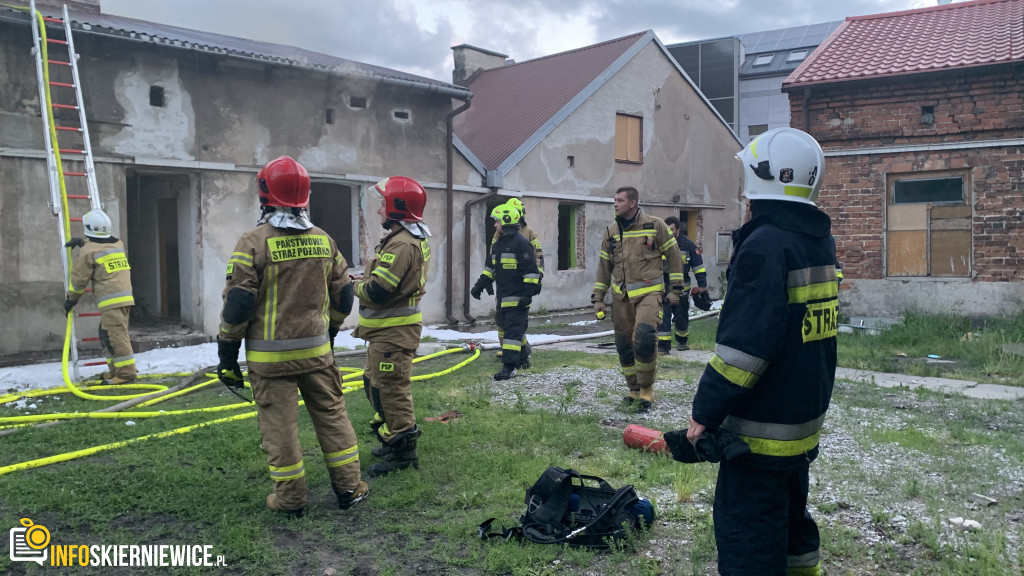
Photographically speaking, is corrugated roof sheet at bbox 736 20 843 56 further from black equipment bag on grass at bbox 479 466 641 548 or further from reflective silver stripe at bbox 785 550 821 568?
reflective silver stripe at bbox 785 550 821 568

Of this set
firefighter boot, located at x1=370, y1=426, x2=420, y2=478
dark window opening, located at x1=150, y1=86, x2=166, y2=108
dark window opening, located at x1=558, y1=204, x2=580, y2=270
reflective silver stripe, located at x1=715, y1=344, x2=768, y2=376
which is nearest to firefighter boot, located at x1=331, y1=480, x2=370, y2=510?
firefighter boot, located at x1=370, y1=426, x2=420, y2=478

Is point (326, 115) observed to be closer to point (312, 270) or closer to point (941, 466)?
point (312, 270)

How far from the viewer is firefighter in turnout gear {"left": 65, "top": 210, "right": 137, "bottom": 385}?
803 cm

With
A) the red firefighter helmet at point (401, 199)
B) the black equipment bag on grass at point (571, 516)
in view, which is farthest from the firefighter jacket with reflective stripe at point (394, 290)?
the black equipment bag on grass at point (571, 516)

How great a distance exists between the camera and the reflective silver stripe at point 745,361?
8.14 ft

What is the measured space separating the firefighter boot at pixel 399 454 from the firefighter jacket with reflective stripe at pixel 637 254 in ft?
8.77

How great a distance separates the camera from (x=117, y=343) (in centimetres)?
802

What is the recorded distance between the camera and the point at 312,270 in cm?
416

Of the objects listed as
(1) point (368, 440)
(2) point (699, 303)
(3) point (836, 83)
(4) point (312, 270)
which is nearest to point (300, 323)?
(4) point (312, 270)

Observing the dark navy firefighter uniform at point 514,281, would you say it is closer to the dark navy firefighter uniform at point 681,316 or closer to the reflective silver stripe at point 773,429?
the dark navy firefighter uniform at point 681,316

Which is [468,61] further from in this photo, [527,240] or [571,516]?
[571,516]

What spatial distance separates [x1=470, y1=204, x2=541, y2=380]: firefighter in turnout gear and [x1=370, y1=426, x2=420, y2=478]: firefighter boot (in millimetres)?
3481

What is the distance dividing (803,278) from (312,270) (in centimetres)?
273

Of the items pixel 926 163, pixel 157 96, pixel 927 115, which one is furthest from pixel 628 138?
pixel 157 96
